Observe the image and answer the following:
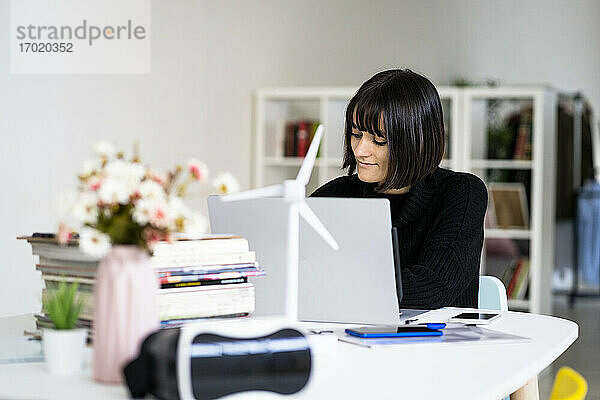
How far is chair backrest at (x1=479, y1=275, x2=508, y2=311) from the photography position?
254 cm

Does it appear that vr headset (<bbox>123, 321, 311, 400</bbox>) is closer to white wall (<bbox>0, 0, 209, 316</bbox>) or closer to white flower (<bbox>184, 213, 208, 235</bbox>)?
white flower (<bbox>184, 213, 208, 235</bbox>)

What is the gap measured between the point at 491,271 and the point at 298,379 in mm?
5303

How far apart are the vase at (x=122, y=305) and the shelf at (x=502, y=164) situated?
15.9ft

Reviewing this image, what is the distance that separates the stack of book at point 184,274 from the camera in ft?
5.12

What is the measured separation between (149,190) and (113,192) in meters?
0.05

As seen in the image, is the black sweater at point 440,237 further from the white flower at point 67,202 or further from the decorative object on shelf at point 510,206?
the decorative object on shelf at point 510,206

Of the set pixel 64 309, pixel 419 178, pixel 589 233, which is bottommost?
pixel 589 233

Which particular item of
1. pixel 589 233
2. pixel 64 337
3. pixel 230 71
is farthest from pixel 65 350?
pixel 589 233

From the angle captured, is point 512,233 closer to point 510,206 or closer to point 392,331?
point 510,206

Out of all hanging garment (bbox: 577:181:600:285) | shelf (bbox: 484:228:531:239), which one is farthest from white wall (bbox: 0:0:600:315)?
shelf (bbox: 484:228:531:239)

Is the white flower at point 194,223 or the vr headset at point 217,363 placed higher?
the white flower at point 194,223

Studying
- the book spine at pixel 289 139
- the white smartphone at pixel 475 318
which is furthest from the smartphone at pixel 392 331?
the book spine at pixel 289 139

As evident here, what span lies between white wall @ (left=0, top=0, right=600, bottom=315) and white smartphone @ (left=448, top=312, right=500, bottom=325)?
2.19 m

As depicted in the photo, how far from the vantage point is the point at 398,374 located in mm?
1540
